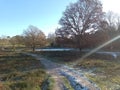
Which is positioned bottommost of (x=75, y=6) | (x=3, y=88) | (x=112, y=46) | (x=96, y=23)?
(x=3, y=88)

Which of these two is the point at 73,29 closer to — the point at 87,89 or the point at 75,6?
the point at 75,6

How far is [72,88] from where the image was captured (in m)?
13.4

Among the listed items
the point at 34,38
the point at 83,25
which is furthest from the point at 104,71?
the point at 34,38

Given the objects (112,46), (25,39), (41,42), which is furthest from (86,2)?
(25,39)

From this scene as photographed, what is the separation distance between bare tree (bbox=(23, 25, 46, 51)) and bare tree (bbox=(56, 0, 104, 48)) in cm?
2440

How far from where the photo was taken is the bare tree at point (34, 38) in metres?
65.7

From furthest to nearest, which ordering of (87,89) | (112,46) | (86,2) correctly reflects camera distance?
(112,46)
(86,2)
(87,89)

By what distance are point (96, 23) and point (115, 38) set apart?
484 inches

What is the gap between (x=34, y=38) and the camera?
66.2 metres

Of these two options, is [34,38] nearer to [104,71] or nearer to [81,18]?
[81,18]

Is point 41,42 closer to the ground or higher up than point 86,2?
closer to the ground

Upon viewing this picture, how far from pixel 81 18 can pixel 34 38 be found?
27397 millimetres

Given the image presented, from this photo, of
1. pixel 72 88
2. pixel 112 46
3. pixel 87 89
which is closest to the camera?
pixel 87 89

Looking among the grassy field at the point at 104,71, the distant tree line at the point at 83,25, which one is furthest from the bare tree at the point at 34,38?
→ the grassy field at the point at 104,71
